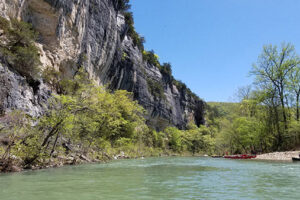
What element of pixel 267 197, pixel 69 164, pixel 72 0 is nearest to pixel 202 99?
pixel 72 0

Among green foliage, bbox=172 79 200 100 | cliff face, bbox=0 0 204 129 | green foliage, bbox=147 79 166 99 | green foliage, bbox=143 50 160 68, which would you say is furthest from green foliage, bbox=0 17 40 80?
green foliage, bbox=172 79 200 100

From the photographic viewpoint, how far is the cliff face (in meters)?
15.6

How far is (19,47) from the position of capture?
16016 millimetres

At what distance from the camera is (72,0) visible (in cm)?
2422

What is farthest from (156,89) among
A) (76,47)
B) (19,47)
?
(19,47)

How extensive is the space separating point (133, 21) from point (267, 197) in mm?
47199

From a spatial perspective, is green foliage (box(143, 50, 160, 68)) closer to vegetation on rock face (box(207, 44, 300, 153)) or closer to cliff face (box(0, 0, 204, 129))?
cliff face (box(0, 0, 204, 129))

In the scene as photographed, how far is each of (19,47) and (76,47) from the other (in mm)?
9418

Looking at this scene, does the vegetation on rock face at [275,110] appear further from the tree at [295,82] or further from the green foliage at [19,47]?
the green foliage at [19,47]

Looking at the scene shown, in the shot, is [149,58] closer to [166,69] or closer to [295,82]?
[166,69]

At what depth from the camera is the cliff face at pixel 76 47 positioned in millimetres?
15605

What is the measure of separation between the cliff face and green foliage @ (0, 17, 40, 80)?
3.61ft

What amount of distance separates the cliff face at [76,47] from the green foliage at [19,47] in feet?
3.61

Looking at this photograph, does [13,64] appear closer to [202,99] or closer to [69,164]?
[69,164]
